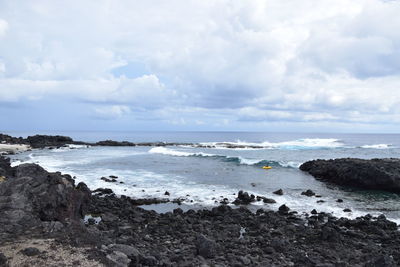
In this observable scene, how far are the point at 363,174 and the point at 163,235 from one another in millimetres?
24955

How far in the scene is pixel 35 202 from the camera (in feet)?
42.2

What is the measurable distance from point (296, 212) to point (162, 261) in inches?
489

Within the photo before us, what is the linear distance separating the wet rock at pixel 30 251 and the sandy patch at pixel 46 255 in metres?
0.08

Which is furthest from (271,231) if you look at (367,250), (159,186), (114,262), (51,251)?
(159,186)

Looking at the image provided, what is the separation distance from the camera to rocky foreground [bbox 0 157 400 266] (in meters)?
9.90

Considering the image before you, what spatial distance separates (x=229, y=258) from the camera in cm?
1234

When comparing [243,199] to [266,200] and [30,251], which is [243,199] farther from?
[30,251]

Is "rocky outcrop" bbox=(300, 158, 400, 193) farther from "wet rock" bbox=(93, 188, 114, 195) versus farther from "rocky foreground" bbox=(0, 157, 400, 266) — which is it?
"wet rock" bbox=(93, 188, 114, 195)

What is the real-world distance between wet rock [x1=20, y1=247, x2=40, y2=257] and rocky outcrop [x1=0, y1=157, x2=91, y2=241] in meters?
1.59

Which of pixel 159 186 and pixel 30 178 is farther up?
pixel 30 178

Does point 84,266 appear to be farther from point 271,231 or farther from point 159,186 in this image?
point 159,186

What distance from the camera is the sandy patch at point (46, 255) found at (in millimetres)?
8766

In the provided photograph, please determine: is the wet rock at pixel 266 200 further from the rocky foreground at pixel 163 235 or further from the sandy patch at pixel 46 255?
the sandy patch at pixel 46 255

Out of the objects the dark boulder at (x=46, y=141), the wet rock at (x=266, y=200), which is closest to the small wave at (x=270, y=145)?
the dark boulder at (x=46, y=141)
